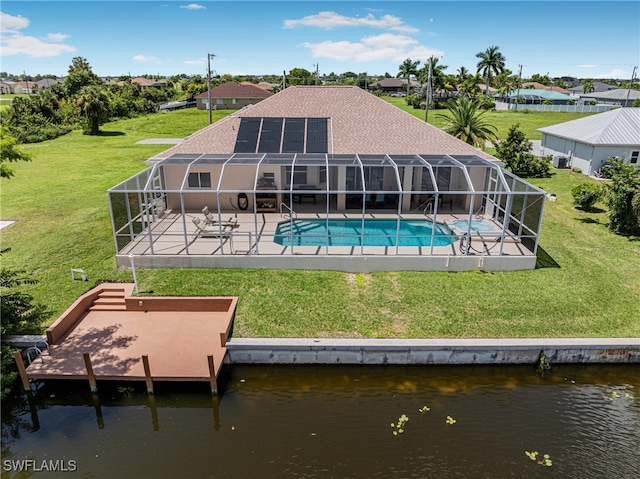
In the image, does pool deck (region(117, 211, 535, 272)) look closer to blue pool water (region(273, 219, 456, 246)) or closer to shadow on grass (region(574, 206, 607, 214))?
blue pool water (region(273, 219, 456, 246))

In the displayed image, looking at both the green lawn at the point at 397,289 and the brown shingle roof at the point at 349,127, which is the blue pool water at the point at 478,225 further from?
the brown shingle roof at the point at 349,127

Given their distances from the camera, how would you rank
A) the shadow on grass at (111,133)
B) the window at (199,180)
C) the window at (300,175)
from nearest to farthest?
1. the window at (199,180)
2. the window at (300,175)
3. the shadow on grass at (111,133)

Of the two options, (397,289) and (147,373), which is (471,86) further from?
(147,373)

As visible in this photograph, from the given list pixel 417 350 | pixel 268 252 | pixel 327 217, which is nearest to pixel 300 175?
pixel 268 252

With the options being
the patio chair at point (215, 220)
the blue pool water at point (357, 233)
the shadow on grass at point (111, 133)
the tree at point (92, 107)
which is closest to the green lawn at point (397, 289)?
the blue pool water at point (357, 233)

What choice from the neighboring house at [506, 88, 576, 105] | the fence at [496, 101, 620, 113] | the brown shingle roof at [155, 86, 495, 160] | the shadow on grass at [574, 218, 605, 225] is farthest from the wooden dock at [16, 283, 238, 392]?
the neighboring house at [506, 88, 576, 105]

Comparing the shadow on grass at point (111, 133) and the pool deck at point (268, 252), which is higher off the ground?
the shadow on grass at point (111, 133)

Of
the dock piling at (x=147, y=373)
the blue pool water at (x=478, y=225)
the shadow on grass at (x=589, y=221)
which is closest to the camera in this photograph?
the dock piling at (x=147, y=373)

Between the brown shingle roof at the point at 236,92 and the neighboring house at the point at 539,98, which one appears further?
the neighboring house at the point at 539,98
